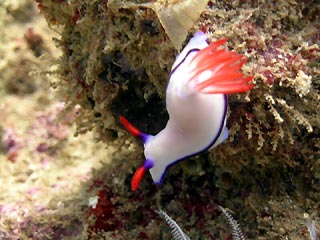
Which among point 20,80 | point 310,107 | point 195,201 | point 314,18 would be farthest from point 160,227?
point 20,80

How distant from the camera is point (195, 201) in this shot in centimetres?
353

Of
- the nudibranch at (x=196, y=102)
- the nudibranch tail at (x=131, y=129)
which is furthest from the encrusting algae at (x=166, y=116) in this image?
the nudibranch tail at (x=131, y=129)

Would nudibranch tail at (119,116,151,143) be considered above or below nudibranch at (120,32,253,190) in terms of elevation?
below

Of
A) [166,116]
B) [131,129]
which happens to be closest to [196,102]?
[131,129]

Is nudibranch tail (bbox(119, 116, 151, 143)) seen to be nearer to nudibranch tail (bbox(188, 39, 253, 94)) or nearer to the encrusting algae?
nudibranch tail (bbox(188, 39, 253, 94))

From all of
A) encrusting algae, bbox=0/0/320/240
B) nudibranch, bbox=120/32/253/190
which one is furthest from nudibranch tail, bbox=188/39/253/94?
encrusting algae, bbox=0/0/320/240

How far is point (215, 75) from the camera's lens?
6.01 ft

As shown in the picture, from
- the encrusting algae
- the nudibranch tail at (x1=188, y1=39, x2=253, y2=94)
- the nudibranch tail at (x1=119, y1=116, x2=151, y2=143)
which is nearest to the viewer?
the nudibranch tail at (x1=188, y1=39, x2=253, y2=94)

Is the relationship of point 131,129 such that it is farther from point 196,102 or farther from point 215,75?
point 215,75

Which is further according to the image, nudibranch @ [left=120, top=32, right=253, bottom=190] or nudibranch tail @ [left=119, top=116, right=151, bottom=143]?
nudibranch tail @ [left=119, top=116, right=151, bottom=143]

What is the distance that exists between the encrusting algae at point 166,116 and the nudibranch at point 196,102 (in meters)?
0.33

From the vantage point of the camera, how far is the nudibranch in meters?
1.84

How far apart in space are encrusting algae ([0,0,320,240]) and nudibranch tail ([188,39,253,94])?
376mm

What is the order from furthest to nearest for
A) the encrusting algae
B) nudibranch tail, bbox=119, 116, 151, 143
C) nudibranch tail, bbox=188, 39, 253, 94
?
the encrusting algae → nudibranch tail, bbox=119, 116, 151, 143 → nudibranch tail, bbox=188, 39, 253, 94
